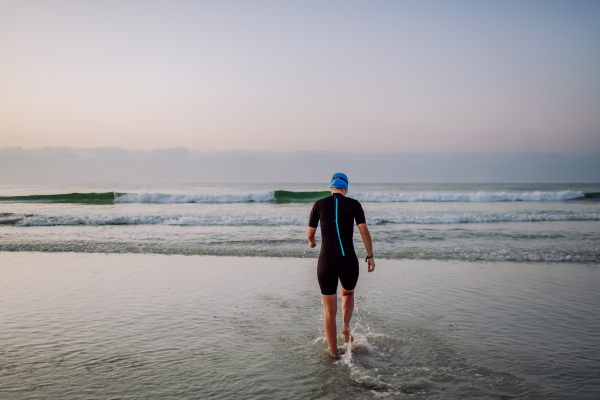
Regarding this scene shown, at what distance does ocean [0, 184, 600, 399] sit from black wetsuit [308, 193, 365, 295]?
907mm

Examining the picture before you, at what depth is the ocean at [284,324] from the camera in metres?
3.60

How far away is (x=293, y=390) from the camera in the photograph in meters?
3.48

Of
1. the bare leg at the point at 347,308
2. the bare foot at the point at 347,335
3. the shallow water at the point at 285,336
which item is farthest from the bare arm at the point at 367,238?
the shallow water at the point at 285,336

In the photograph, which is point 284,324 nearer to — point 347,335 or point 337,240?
point 347,335

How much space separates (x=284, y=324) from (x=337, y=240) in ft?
5.96

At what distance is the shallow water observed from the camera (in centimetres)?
356

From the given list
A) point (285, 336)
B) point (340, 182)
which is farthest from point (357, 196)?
point (340, 182)

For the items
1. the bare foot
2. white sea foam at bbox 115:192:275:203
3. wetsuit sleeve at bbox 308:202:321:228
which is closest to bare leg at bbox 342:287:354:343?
the bare foot

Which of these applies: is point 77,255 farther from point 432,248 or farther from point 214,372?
point 432,248

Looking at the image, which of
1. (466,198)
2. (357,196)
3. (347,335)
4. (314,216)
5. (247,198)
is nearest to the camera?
(314,216)

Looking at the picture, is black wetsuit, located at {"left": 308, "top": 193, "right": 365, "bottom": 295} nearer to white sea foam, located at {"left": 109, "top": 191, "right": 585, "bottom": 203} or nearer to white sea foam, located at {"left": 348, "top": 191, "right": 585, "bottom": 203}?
white sea foam, located at {"left": 109, "top": 191, "right": 585, "bottom": 203}

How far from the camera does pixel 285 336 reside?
16.0 feet

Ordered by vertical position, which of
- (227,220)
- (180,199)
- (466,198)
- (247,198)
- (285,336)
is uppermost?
(180,199)

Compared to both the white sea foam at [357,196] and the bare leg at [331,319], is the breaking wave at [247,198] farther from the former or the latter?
the bare leg at [331,319]
